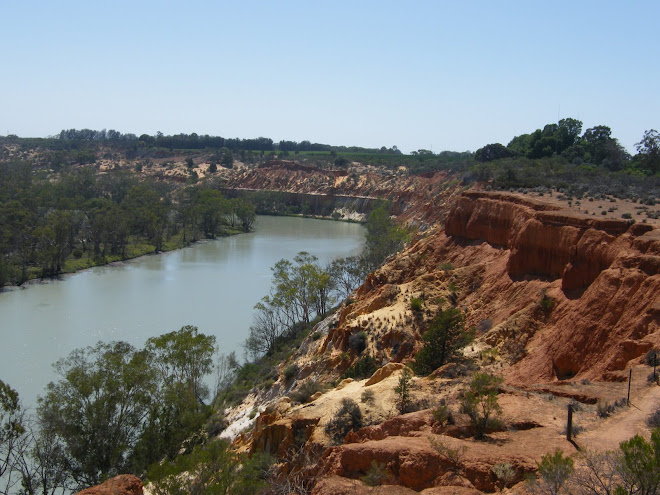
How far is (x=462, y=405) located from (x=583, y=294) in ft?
27.0

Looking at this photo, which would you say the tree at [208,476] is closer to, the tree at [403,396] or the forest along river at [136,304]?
the tree at [403,396]

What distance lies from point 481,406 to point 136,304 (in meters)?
34.1

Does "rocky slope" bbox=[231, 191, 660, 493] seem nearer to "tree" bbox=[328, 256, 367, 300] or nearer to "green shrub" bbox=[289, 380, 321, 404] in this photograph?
"green shrub" bbox=[289, 380, 321, 404]

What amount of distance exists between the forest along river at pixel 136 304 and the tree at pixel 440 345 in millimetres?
16749

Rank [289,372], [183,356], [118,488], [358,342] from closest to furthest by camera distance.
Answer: [118,488], [358,342], [183,356], [289,372]

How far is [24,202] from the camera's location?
6706 centimetres

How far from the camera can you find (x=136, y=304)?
42062 mm

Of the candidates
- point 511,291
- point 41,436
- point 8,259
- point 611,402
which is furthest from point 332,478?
point 8,259

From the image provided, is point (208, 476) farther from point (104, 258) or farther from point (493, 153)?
point (493, 153)

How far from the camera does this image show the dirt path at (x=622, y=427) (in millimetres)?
10195

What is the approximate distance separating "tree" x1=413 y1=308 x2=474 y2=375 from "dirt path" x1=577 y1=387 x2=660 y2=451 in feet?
22.4

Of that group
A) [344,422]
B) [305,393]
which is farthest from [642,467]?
[305,393]

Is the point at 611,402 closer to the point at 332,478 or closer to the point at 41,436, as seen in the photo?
the point at 332,478

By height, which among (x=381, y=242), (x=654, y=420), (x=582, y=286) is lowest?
(x=381, y=242)
